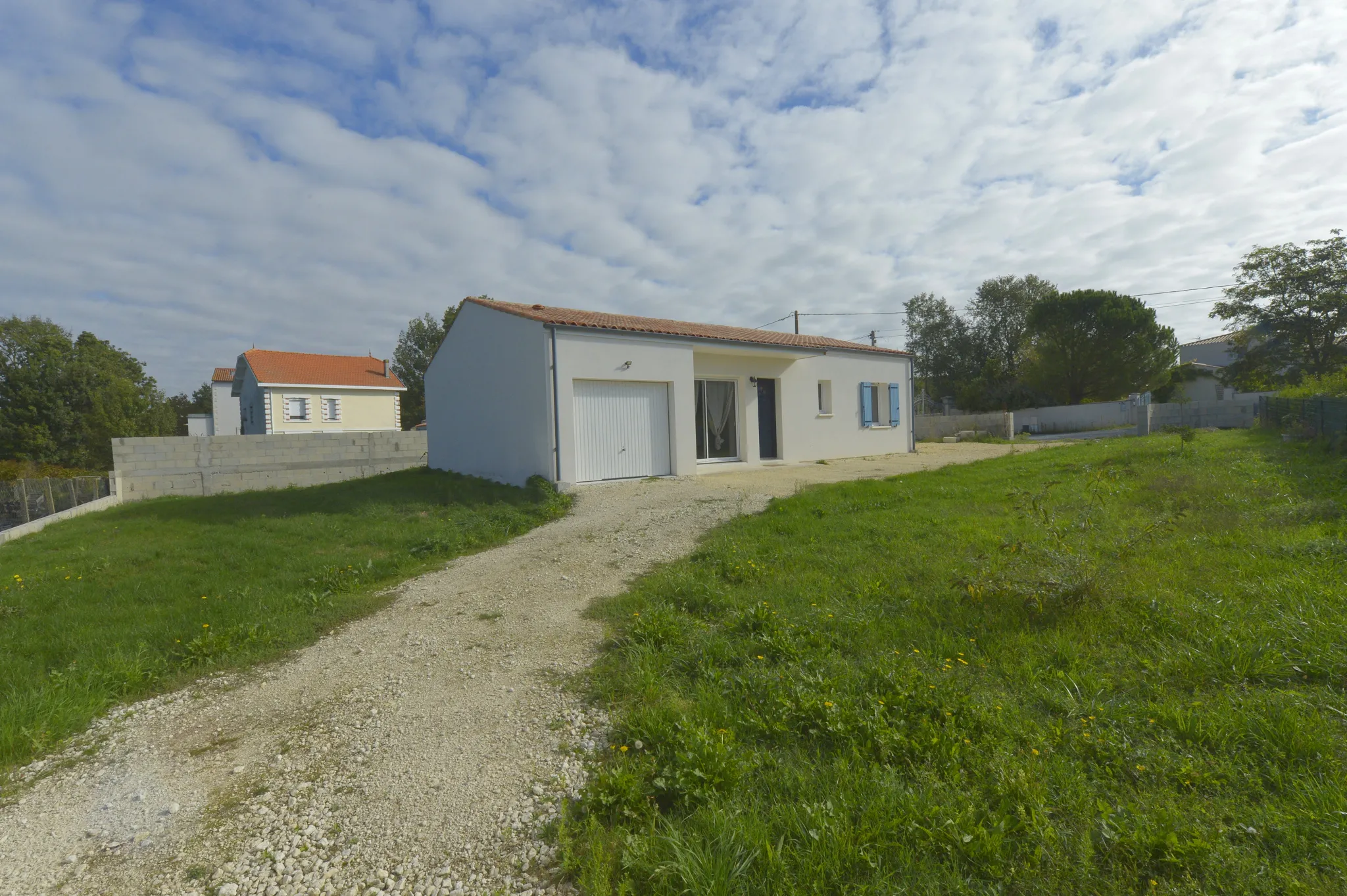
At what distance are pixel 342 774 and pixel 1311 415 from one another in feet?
55.1

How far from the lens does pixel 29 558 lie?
27.1 ft

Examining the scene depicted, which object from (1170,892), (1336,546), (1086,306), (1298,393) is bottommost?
(1170,892)

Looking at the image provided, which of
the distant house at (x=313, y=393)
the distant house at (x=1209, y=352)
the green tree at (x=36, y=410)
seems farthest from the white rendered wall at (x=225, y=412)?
the distant house at (x=1209, y=352)

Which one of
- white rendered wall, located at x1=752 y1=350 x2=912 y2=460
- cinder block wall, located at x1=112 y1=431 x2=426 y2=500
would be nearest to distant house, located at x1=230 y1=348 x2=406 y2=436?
cinder block wall, located at x1=112 y1=431 x2=426 y2=500

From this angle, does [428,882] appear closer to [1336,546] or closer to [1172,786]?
[1172,786]

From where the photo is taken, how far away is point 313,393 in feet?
101

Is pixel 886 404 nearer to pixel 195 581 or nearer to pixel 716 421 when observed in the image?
pixel 716 421

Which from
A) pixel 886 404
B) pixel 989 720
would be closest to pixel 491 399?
pixel 886 404

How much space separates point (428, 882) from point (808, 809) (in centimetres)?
143

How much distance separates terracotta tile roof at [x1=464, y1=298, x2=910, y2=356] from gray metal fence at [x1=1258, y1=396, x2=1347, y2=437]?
837cm

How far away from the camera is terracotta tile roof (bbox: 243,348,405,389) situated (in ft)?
96.8

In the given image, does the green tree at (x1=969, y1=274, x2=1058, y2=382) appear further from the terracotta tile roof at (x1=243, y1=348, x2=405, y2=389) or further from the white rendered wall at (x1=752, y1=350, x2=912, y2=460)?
the terracotta tile roof at (x1=243, y1=348, x2=405, y2=389)

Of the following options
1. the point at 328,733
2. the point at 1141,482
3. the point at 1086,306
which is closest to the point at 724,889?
the point at 328,733

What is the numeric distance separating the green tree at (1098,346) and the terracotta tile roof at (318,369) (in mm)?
33666
